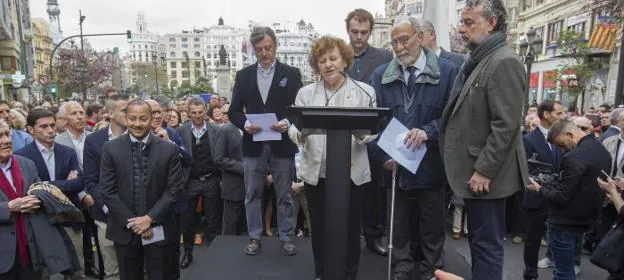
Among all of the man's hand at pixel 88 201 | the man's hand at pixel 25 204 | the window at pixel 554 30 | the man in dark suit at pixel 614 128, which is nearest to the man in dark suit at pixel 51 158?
the man's hand at pixel 88 201

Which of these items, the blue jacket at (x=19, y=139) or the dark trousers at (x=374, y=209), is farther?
the blue jacket at (x=19, y=139)

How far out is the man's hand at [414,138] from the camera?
2887mm

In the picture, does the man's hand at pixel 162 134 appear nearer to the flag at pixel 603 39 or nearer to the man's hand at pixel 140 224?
the man's hand at pixel 140 224

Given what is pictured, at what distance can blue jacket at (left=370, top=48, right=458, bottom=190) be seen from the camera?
305cm

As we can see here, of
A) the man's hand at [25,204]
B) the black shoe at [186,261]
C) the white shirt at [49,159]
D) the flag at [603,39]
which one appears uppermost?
the flag at [603,39]

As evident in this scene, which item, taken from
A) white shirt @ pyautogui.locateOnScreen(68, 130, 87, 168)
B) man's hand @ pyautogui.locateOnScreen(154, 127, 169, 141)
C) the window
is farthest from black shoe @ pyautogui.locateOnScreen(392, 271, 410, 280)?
the window

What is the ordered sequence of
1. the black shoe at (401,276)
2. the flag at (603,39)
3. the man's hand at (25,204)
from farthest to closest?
the flag at (603,39) < the black shoe at (401,276) < the man's hand at (25,204)

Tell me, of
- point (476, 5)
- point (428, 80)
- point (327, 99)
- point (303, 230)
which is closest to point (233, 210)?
point (303, 230)

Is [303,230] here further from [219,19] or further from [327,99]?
[219,19]

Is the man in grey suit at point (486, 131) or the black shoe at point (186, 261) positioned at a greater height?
the man in grey suit at point (486, 131)

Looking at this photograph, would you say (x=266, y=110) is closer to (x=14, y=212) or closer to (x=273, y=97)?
(x=273, y=97)

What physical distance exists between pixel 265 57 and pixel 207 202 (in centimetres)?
259

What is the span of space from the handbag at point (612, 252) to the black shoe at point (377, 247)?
5.47ft

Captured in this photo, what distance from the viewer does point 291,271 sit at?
360 cm
